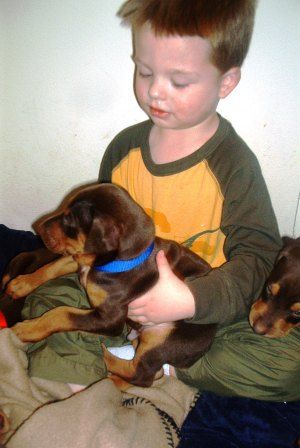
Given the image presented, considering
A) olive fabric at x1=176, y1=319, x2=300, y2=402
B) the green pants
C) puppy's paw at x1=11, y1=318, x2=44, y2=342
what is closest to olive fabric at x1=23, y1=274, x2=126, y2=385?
the green pants

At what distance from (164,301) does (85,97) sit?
4.13 ft

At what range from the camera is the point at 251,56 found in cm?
215

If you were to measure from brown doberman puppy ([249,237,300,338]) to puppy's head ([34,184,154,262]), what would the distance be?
55 cm

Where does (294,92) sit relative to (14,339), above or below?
above

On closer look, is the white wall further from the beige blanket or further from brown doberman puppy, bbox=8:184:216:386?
the beige blanket

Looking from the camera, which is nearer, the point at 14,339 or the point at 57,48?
the point at 14,339

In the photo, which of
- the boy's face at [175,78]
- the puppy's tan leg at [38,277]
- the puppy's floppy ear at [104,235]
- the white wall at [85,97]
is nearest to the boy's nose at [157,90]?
the boy's face at [175,78]

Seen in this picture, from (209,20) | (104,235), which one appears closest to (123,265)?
(104,235)

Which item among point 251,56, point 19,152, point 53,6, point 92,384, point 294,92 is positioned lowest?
point 92,384

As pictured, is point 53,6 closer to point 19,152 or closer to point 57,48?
point 57,48

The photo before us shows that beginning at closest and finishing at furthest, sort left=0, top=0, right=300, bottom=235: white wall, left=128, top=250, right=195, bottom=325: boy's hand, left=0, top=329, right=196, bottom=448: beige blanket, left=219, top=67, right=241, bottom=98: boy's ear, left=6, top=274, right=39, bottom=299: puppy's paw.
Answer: left=0, top=329, right=196, bottom=448: beige blanket, left=128, top=250, right=195, bottom=325: boy's hand, left=219, top=67, right=241, bottom=98: boy's ear, left=6, top=274, right=39, bottom=299: puppy's paw, left=0, top=0, right=300, bottom=235: white wall

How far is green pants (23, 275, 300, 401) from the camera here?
177cm

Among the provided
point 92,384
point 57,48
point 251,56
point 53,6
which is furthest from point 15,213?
point 251,56

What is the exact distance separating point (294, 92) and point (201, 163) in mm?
759
